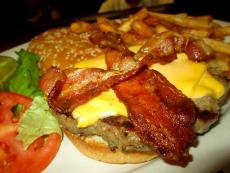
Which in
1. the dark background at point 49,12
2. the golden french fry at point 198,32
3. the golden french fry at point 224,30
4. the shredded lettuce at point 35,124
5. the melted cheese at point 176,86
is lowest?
the dark background at point 49,12

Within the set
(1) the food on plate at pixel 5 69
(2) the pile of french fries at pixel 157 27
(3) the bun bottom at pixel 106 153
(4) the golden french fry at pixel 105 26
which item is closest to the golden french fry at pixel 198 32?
(2) the pile of french fries at pixel 157 27

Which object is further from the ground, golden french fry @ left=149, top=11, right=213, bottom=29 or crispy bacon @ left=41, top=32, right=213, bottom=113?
crispy bacon @ left=41, top=32, right=213, bottom=113

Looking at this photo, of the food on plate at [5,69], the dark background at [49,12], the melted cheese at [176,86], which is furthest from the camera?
the dark background at [49,12]

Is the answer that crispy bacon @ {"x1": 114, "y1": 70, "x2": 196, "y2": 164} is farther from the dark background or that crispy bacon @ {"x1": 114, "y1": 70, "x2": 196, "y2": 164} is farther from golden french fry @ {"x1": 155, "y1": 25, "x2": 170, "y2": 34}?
the dark background

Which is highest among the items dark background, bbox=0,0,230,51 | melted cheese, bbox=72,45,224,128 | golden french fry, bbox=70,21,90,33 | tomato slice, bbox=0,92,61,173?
melted cheese, bbox=72,45,224,128

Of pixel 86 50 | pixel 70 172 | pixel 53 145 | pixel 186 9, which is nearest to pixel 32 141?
pixel 53 145

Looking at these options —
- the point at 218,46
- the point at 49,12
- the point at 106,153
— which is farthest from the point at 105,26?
the point at 49,12

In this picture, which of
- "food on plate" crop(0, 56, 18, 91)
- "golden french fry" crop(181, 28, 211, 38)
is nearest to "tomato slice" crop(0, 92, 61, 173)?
"food on plate" crop(0, 56, 18, 91)

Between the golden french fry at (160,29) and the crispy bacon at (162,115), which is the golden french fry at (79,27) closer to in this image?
the golden french fry at (160,29)
